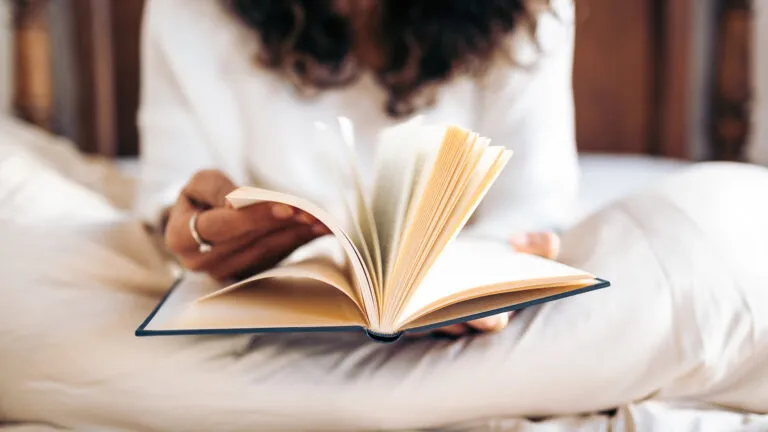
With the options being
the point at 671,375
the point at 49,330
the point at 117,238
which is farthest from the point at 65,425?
the point at 671,375

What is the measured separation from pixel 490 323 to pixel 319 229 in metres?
0.17

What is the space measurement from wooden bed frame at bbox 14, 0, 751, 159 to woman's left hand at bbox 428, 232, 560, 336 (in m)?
1.38

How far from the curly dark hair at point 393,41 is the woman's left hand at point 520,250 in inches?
21.6

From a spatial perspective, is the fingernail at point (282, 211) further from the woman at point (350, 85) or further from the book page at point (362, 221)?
the woman at point (350, 85)

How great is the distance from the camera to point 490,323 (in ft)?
1.64

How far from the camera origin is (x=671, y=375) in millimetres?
492

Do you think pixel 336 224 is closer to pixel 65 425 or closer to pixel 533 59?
pixel 65 425

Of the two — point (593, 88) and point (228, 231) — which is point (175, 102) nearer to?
point (228, 231)

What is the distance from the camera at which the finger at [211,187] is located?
56cm

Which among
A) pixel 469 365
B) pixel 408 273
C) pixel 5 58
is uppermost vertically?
pixel 5 58

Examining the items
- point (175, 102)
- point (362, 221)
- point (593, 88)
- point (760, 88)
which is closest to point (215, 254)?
point (362, 221)

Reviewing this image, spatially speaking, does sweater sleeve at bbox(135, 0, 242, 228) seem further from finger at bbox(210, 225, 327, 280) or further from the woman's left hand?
the woman's left hand

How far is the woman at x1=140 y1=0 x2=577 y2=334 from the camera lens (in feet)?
3.27

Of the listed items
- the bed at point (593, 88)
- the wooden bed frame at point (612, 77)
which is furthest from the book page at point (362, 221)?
the wooden bed frame at point (612, 77)
